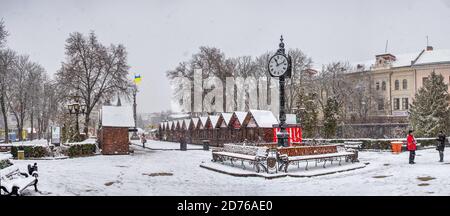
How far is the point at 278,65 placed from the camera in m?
12.0

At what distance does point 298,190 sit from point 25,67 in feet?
16.7

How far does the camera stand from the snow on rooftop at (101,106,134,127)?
20.5 meters

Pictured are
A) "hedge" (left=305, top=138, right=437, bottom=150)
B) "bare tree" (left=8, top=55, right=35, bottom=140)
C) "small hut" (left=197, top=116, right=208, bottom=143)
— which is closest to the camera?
"bare tree" (left=8, top=55, right=35, bottom=140)

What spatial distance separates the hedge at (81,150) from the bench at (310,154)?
1094 centimetres

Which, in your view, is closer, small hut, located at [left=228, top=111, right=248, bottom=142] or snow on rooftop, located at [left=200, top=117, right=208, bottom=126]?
small hut, located at [left=228, top=111, right=248, bottom=142]

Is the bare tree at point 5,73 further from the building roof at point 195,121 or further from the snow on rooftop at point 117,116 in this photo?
the building roof at point 195,121

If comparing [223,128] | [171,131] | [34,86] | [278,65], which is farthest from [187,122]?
[34,86]

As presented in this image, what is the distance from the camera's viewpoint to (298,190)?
6.08 meters

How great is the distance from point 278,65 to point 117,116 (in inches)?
465

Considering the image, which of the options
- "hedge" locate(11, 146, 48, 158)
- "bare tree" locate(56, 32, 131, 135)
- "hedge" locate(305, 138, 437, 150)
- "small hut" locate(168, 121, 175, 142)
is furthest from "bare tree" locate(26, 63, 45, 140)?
"small hut" locate(168, 121, 175, 142)

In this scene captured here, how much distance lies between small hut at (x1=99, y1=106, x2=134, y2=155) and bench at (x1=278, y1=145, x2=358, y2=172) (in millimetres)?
11006

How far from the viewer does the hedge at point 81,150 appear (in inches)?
706

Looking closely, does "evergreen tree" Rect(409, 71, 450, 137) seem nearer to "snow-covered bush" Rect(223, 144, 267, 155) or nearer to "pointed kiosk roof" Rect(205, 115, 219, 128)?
"snow-covered bush" Rect(223, 144, 267, 155)
